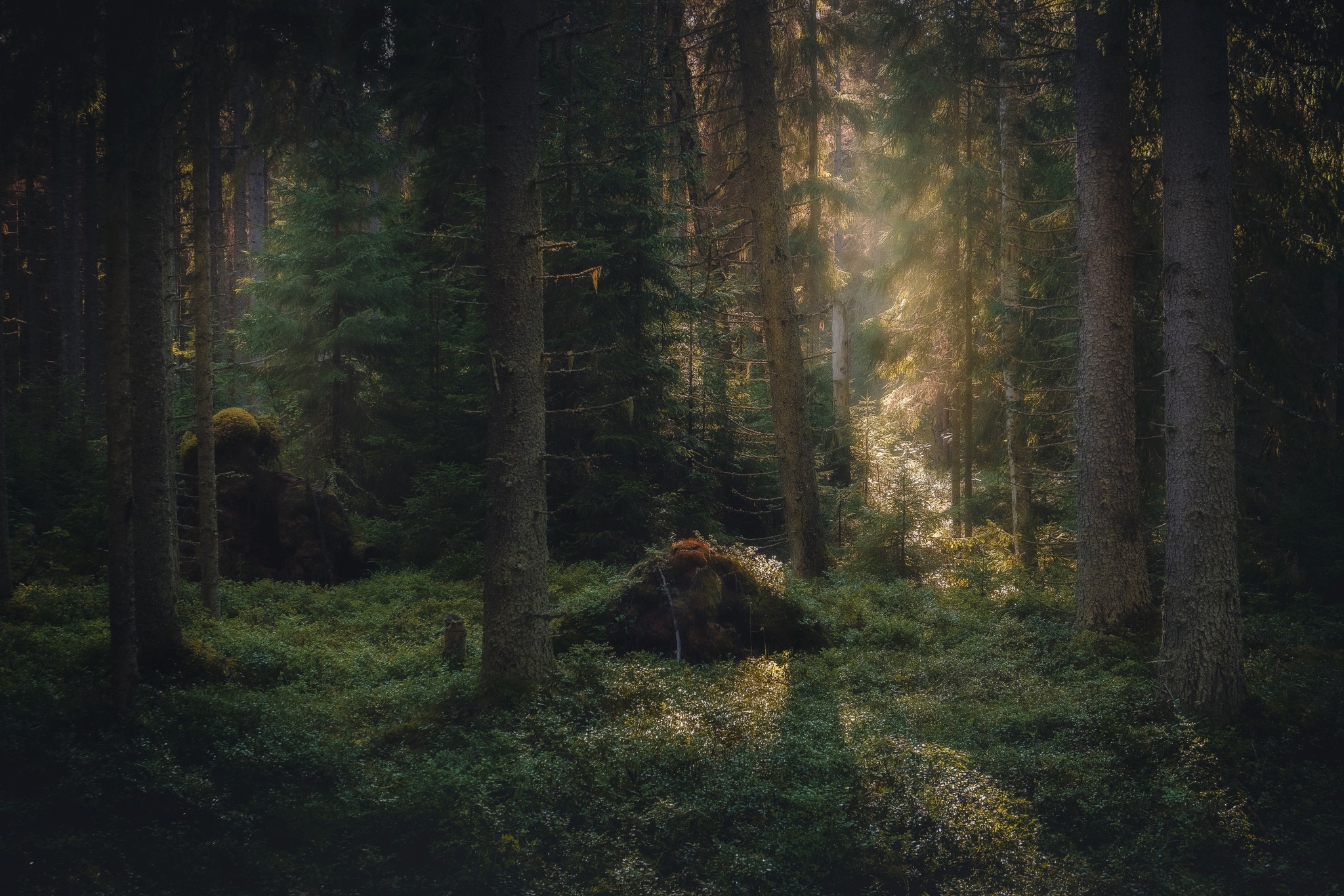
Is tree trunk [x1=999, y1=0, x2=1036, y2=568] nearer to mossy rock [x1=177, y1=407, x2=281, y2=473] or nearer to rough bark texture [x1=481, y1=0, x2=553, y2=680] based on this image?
Result: rough bark texture [x1=481, y1=0, x2=553, y2=680]

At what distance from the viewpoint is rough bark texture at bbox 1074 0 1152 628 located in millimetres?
9766

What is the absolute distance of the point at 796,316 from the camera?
1253 cm

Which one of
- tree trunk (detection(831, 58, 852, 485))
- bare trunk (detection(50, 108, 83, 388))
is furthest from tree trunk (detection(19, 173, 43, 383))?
tree trunk (detection(831, 58, 852, 485))

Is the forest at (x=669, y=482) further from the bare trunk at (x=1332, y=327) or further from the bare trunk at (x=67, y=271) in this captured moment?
the bare trunk at (x=67, y=271)

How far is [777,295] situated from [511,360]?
20.2 ft

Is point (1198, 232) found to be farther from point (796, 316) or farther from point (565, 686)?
point (565, 686)

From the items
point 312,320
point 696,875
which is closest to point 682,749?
point 696,875

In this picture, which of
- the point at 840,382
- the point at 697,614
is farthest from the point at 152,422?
the point at 840,382

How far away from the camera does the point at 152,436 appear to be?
841 cm

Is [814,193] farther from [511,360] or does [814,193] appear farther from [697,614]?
[511,360]

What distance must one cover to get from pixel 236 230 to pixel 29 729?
27289 millimetres

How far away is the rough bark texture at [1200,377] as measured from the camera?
24.2 ft

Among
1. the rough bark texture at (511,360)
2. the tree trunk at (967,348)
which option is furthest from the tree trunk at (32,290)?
the tree trunk at (967,348)

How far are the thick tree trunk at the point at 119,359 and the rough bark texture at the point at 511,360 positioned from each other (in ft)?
10.1
